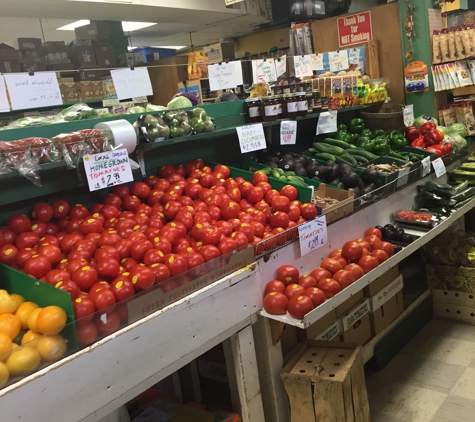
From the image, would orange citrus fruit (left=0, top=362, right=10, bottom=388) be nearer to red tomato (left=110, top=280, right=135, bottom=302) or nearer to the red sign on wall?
red tomato (left=110, top=280, right=135, bottom=302)

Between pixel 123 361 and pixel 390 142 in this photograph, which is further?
pixel 390 142

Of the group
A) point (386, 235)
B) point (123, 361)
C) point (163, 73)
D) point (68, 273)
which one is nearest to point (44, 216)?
point (68, 273)

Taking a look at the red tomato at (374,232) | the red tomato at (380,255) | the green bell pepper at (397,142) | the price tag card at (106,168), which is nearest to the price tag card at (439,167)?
the green bell pepper at (397,142)

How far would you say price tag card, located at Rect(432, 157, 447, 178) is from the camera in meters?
4.04

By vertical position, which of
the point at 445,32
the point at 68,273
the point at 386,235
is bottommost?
the point at 386,235

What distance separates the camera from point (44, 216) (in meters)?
2.44

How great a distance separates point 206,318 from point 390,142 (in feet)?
9.15

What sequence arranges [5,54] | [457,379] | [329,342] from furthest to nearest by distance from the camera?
[5,54], [457,379], [329,342]

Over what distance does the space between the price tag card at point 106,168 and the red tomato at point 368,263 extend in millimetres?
1327

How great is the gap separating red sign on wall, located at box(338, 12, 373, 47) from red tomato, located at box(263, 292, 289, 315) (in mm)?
3451

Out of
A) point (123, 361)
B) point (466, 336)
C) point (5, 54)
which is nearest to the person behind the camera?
point (123, 361)

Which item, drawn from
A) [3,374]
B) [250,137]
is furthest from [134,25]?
[3,374]

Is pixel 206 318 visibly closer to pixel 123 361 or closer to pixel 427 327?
pixel 123 361

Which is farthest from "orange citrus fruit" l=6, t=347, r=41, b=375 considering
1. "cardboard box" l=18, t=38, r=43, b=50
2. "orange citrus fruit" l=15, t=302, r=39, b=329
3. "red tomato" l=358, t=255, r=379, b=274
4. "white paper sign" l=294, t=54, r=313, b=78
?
"cardboard box" l=18, t=38, r=43, b=50
